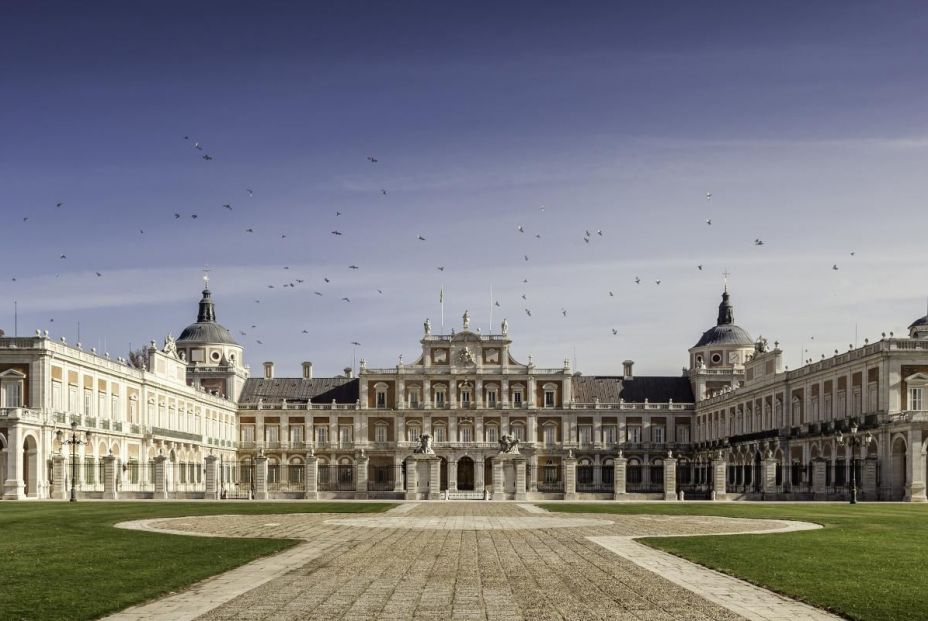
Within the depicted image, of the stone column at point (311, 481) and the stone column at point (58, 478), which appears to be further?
the stone column at point (311, 481)

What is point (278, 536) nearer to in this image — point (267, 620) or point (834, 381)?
point (267, 620)

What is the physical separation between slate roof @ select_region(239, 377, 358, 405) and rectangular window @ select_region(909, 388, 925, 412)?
184ft

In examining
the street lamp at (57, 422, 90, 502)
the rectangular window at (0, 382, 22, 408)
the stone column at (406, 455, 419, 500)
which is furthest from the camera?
the stone column at (406, 455, 419, 500)

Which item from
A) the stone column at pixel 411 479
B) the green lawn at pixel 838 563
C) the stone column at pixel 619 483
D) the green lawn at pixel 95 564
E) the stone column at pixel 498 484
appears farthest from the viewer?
the stone column at pixel 619 483

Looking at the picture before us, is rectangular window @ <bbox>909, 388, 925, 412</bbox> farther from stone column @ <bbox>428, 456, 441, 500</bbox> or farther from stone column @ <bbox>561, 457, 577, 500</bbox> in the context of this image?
stone column @ <bbox>428, 456, 441, 500</bbox>

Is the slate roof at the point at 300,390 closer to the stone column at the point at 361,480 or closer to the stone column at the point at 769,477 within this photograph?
the stone column at the point at 361,480

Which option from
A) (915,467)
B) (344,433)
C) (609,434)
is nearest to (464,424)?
(344,433)

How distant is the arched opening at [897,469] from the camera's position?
6066 centimetres

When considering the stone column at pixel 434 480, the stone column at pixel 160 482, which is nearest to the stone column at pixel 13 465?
the stone column at pixel 160 482

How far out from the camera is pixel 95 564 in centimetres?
2031

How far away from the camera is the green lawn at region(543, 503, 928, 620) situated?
16.0 metres

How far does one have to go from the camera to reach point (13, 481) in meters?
59.0

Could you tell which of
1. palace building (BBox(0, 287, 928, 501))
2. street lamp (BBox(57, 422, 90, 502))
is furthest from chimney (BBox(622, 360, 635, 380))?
street lamp (BBox(57, 422, 90, 502))

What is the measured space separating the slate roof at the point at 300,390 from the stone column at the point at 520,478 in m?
39.1
